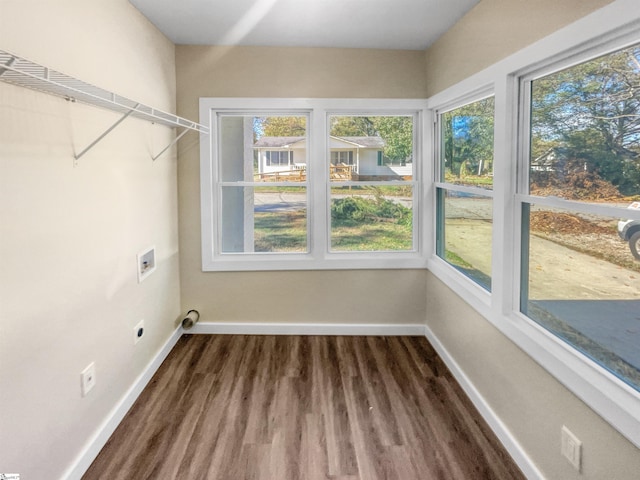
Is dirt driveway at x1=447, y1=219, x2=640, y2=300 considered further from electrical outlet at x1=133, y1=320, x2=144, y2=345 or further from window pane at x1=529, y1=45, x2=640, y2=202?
electrical outlet at x1=133, y1=320, x2=144, y2=345

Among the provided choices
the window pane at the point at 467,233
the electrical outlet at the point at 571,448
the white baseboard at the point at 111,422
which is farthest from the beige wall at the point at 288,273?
the electrical outlet at the point at 571,448

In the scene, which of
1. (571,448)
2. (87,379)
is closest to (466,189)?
(571,448)

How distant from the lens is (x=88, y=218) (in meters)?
1.97

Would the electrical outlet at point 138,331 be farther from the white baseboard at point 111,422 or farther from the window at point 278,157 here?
the window at point 278,157

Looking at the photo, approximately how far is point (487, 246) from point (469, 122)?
831 millimetres

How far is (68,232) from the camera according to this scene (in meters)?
1.79

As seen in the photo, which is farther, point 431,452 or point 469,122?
point 469,122

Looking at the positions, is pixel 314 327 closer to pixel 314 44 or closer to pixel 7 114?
pixel 314 44

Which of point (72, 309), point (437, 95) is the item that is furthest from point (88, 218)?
point (437, 95)

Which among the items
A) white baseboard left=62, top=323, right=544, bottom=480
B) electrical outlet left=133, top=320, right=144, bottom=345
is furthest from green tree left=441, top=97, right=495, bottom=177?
electrical outlet left=133, top=320, right=144, bottom=345

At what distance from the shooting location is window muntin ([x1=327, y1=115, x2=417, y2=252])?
347 cm

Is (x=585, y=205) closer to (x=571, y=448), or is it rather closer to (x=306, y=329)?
(x=571, y=448)

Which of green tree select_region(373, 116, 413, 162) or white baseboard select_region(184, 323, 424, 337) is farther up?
green tree select_region(373, 116, 413, 162)

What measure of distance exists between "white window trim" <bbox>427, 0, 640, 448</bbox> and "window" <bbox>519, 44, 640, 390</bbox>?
40 mm
